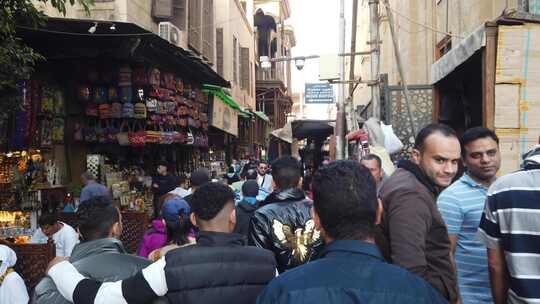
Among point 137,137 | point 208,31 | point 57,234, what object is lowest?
point 57,234

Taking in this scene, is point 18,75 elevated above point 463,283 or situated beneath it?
elevated above

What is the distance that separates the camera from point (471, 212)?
3529 mm

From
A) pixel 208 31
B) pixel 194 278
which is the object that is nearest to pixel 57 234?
pixel 194 278

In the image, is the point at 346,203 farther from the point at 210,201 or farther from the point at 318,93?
the point at 318,93

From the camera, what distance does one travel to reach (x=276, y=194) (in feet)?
13.9

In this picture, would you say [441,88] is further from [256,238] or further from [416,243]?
[416,243]

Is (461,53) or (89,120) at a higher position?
(461,53)

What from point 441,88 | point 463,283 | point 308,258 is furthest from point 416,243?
point 441,88

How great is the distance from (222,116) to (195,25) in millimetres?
2828

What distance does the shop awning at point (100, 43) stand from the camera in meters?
8.32

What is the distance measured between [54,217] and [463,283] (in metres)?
5.01

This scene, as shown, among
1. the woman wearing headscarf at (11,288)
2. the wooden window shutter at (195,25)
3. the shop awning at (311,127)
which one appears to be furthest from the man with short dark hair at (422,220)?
the shop awning at (311,127)

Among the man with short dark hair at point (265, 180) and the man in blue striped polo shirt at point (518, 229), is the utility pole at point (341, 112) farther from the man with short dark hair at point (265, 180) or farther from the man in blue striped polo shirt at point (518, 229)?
the man in blue striped polo shirt at point (518, 229)

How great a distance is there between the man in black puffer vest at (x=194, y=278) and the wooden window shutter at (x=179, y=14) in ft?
40.6
